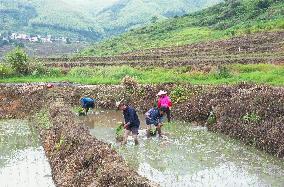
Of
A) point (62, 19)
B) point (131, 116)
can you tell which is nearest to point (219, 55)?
point (131, 116)

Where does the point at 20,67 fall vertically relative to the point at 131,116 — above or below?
below

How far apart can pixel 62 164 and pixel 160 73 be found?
1834 cm

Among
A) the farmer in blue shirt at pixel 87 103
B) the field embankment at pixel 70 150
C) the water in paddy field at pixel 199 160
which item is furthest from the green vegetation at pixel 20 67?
the water in paddy field at pixel 199 160

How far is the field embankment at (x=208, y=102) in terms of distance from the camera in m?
17.7

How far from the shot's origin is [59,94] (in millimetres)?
30359

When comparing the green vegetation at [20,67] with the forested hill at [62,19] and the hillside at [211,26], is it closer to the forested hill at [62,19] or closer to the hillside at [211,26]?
the hillside at [211,26]

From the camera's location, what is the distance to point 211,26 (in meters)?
65.5

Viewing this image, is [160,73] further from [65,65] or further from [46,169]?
[46,169]

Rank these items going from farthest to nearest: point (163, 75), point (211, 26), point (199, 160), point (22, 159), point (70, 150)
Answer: point (211, 26) → point (163, 75) → point (22, 159) → point (70, 150) → point (199, 160)

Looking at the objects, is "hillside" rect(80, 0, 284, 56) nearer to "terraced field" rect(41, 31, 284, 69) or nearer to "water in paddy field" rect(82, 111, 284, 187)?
"terraced field" rect(41, 31, 284, 69)

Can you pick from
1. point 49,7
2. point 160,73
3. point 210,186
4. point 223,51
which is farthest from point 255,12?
point 49,7

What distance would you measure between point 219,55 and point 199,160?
83.4 feet

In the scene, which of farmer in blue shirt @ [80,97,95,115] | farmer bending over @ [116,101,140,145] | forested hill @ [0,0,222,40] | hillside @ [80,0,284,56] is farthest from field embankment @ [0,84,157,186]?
forested hill @ [0,0,222,40]

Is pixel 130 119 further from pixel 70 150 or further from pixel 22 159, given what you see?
pixel 22 159
